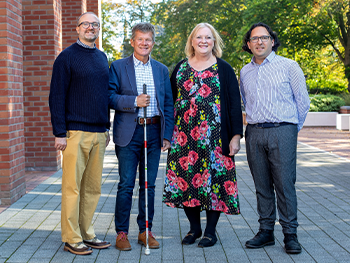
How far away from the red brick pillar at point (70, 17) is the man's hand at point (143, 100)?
21.1ft

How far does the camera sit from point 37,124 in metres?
8.83

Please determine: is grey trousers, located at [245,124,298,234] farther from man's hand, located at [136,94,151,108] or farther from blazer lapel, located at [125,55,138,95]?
blazer lapel, located at [125,55,138,95]

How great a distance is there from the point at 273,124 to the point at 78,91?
6.07ft

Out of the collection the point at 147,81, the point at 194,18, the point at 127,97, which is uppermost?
the point at 194,18

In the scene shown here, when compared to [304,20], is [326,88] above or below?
below

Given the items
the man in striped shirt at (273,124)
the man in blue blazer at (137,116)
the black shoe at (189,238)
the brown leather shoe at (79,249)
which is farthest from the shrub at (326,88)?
the brown leather shoe at (79,249)

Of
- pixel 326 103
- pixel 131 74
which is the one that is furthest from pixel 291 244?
pixel 326 103

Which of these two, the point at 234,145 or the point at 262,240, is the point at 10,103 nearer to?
the point at 234,145

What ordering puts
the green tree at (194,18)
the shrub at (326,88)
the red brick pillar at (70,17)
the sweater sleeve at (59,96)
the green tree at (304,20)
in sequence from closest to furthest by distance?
the sweater sleeve at (59,96) → the red brick pillar at (70,17) → the green tree at (304,20) → the shrub at (326,88) → the green tree at (194,18)

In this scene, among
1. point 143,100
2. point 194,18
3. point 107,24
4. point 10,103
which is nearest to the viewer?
point 143,100

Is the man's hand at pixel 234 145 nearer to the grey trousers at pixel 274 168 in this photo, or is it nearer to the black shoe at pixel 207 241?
the grey trousers at pixel 274 168

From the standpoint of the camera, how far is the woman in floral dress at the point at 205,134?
448 cm

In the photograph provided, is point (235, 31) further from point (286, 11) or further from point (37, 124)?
point (37, 124)

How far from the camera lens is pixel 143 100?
4.24 metres
